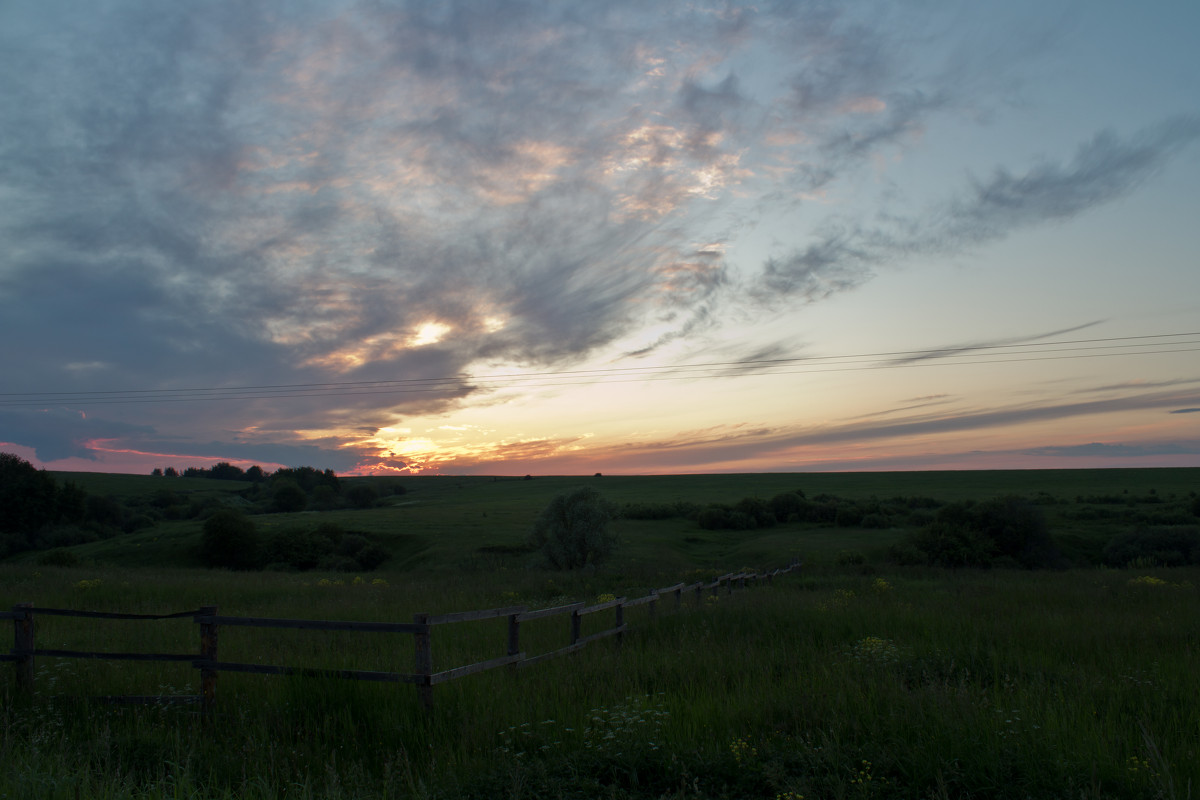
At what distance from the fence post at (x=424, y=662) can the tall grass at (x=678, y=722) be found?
177 mm

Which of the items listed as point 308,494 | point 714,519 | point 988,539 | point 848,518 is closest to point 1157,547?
point 988,539

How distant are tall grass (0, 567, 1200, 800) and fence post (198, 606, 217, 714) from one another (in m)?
0.23

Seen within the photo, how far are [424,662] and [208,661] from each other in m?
2.73

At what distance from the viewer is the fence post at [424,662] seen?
22.8ft

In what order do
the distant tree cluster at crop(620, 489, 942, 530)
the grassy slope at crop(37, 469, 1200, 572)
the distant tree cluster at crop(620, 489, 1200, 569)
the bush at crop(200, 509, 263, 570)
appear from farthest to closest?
the distant tree cluster at crop(620, 489, 942, 530)
the bush at crop(200, 509, 263, 570)
the grassy slope at crop(37, 469, 1200, 572)
the distant tree cluster at crop(620, 489, 1200, 569)

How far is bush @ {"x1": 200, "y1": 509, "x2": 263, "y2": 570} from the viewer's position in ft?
180

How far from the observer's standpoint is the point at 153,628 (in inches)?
548

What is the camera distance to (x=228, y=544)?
55.0 metres

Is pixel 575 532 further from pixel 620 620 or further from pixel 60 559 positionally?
pixel 60 559

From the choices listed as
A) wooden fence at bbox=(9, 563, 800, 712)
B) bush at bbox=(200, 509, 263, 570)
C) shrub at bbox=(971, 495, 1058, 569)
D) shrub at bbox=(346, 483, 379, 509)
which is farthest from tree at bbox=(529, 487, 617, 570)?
shrub at bbox=(346, 483, 379, 509)

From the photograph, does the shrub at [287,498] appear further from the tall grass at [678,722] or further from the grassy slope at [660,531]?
the tall grass at [678,722]

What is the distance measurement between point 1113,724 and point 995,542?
131 feet

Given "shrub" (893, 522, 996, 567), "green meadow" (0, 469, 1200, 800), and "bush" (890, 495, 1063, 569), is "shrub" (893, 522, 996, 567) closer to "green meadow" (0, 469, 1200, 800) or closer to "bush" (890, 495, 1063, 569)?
"bush" (890, 495, 1063, 569)

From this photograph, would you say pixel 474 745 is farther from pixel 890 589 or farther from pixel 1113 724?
pixel 890 589
